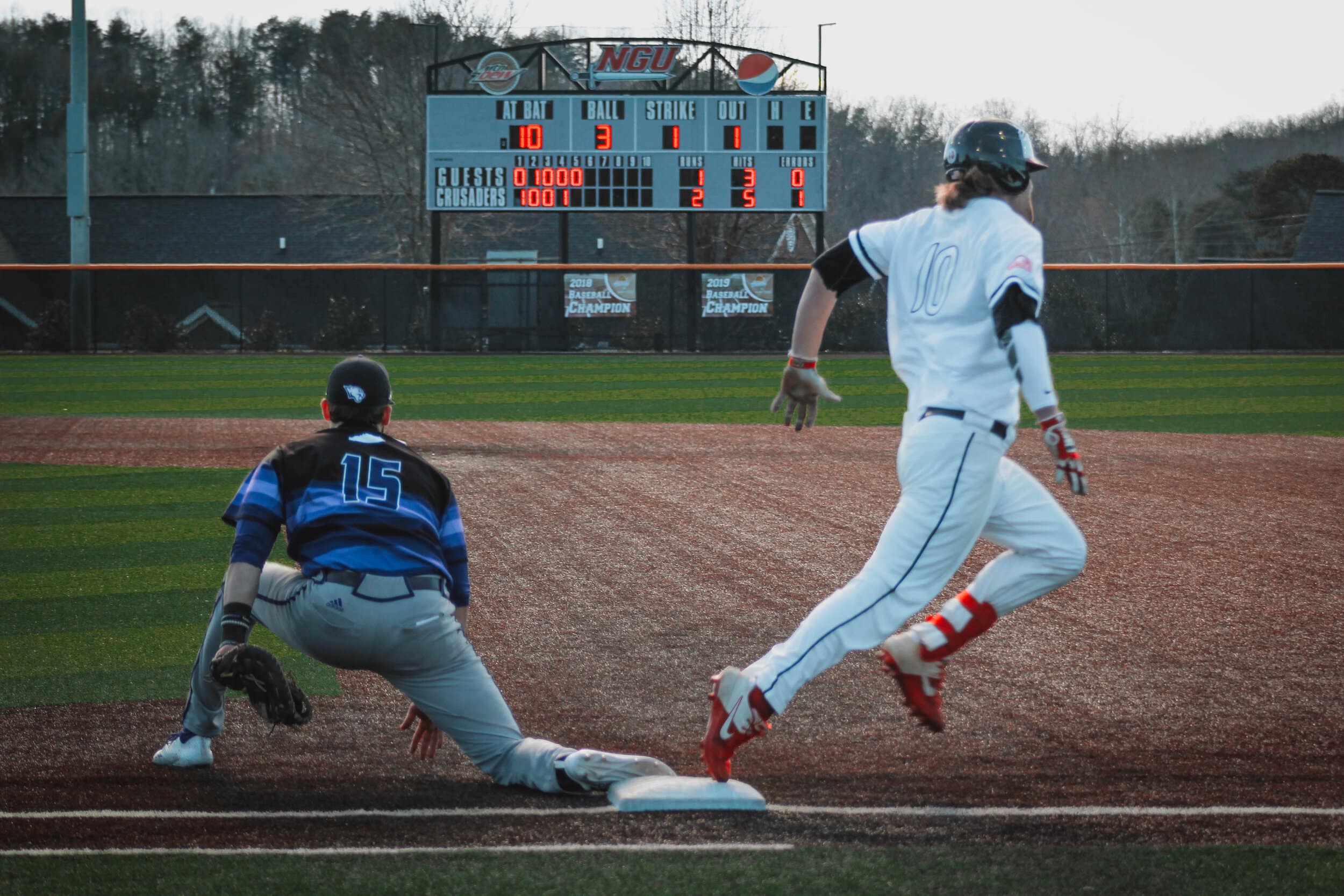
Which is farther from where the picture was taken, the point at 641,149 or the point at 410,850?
the point at 641,149

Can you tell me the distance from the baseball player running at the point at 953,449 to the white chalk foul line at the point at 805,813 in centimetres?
26

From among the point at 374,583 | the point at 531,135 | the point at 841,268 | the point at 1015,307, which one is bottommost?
the point at 374,583

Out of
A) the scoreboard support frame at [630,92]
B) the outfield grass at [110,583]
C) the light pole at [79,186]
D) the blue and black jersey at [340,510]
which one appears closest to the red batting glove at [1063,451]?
the blue and black jersey at [340,510]

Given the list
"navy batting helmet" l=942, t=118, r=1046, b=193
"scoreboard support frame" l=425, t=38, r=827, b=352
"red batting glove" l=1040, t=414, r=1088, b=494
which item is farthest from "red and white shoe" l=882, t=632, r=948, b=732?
"scoreboard support frame" l=425, t=38, r=827, b=352

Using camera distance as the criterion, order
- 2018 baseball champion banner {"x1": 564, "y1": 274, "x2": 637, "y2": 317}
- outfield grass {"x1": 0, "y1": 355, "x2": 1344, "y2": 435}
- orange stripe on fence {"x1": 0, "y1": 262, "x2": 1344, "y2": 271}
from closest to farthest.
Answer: outfield grass {"x1": 0, "y1": 355, "x2": 1344, "y2": 435}, orange stripe on fence {"x1": 0, "y1": 262, "x2": 1344, "y2": 271}, 2018 baseball champion banner {"x1": 564, "y1": 274, "x2": 637, "y2": 317}

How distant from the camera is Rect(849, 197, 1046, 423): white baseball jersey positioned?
3400 mm

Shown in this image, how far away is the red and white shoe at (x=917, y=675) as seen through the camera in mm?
3600

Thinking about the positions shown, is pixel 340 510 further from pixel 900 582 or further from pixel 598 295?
pixel 598 295

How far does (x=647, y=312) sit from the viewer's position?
2756 centimetres

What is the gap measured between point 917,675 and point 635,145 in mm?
22807

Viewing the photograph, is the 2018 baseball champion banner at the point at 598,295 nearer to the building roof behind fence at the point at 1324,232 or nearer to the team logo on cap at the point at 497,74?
the team logo on cap at the point at 497,74

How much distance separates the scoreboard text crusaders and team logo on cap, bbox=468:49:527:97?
0.02 m

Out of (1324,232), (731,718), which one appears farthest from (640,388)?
(1324,232)

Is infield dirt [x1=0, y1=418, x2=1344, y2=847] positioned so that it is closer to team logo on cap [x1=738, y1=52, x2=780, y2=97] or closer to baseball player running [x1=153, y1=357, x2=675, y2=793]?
baseball player running [x1=153, y1=357, x2=675, y2=793]
